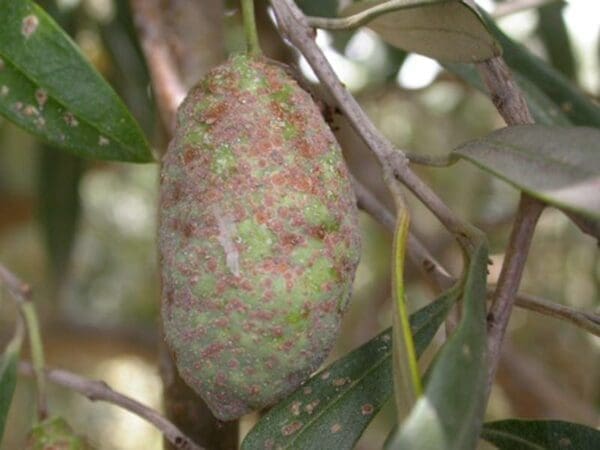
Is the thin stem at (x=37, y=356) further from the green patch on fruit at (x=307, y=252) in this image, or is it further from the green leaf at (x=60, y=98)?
the green patch on fruit at (x=307, y=252)

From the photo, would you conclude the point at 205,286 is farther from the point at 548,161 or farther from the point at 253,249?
the point at 548,161

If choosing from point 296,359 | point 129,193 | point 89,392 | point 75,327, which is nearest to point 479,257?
point 296,359

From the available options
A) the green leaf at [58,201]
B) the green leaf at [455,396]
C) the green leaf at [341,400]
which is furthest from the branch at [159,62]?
the green leaf at [58,201]

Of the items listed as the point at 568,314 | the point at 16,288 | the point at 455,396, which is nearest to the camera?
the point at 455,396

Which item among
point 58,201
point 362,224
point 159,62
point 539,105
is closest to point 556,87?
point 539,105

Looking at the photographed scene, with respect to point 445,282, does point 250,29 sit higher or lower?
higher

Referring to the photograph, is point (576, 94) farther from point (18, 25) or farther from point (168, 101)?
point (18, 25)
